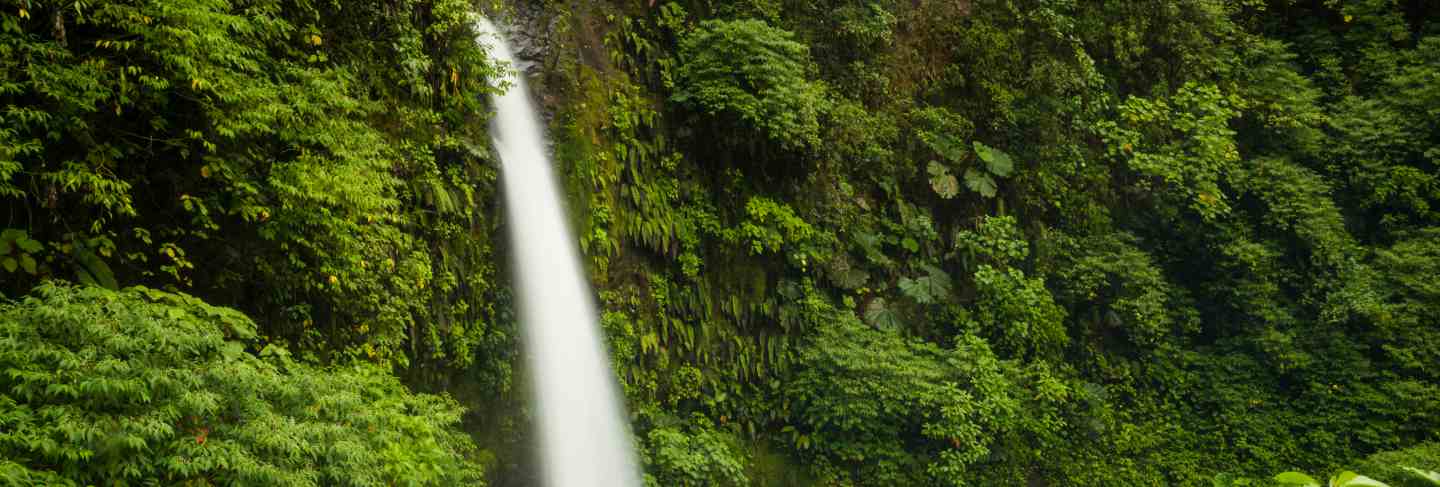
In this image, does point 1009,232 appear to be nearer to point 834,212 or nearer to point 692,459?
point 834,212

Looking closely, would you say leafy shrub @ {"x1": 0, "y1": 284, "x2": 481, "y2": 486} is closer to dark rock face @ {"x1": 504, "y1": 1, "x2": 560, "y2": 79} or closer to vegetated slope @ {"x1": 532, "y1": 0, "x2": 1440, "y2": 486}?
vegetated slope @ {"x1": 532, "y1": 0, "x2": 1440, "y2": 486}

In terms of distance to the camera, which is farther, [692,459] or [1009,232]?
[1009,232]

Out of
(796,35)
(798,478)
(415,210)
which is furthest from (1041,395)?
(415,210)

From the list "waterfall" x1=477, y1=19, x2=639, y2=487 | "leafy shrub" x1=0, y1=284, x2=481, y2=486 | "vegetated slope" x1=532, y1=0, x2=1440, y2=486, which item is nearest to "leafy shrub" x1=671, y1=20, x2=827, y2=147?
"vegetated slope" x1=532, y1=0, x2=1440, y2=486

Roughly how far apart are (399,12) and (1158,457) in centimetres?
1011

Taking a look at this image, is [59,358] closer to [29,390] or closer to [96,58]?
[29,390]

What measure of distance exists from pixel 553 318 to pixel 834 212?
398 cm

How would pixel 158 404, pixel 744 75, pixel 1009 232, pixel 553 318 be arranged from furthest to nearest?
1. pixel 1009 232
2. pixel 744 75
3. pixel 553 318
4. pixel 158 404

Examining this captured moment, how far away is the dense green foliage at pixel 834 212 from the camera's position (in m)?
5.39

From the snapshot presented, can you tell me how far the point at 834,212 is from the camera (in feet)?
35.6

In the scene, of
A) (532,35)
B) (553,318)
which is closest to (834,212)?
(532,35)

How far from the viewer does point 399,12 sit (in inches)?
277

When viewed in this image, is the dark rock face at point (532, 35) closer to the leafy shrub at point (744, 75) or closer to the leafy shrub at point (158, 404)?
the leafy shrub at point (744, 75)

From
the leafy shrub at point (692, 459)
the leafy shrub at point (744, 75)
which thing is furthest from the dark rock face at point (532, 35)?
the leafy shrub at point (692, 459)
